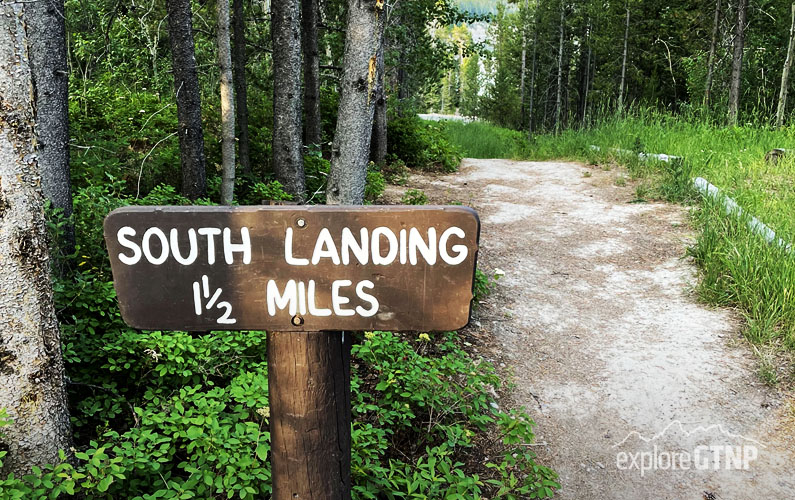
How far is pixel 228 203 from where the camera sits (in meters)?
5.53

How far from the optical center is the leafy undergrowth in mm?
2328

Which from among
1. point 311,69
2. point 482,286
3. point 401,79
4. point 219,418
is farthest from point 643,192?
point 401,79

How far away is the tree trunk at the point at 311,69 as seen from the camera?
8.19 m

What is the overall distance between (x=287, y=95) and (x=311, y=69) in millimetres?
2228

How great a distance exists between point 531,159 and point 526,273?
29.1 ft

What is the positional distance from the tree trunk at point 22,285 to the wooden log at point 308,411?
49.3 inches

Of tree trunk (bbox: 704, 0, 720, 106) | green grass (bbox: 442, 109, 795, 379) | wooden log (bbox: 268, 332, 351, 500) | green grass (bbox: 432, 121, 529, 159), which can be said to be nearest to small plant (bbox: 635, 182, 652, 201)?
green grass (bbox: 442, 109, 795, 379)

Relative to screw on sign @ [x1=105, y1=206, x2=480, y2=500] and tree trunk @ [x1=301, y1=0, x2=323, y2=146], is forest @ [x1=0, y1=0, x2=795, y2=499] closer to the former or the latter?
tree trunk @ [x1=301, y1=0, x2=323, y2=146]

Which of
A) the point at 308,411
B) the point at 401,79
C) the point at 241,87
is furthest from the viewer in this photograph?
the point at 401,79

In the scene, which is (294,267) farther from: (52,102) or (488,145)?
(488,145)

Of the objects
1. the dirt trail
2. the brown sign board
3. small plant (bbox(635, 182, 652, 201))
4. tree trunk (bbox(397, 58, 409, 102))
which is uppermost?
tree trunk (bbox(397, 58, 409, 102))

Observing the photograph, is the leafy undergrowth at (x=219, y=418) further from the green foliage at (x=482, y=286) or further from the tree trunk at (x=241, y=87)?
the tree trunk at (x=241, y=87)

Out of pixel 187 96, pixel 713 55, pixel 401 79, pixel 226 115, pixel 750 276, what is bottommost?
pixel 750 276

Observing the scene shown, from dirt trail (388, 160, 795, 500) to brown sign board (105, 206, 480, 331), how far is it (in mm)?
2395
